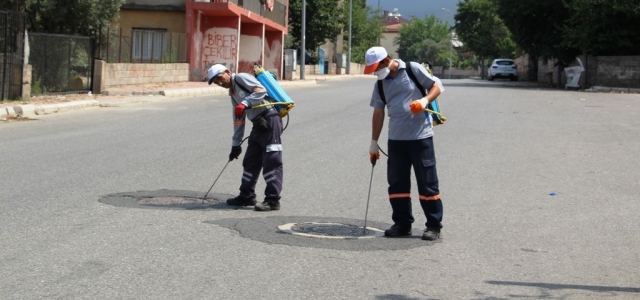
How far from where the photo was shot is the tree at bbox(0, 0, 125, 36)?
86.0ft

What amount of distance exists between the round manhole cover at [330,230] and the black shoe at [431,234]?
0.42 meters

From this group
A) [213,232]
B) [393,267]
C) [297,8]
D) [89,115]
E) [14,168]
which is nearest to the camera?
[393,267]

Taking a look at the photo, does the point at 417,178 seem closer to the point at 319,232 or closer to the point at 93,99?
the point at 319,232

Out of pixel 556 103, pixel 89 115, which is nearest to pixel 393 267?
pixel 89 115

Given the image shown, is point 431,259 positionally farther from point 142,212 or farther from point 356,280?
point 142,212

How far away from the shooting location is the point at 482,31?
8169cm

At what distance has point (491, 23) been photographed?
79812 millimetres

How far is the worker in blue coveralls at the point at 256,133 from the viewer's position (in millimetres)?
8266

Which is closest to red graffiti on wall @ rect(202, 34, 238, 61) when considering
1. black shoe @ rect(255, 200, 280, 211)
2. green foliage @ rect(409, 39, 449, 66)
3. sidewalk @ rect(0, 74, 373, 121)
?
sidewalk @ rect(0, 74, 373, 121)

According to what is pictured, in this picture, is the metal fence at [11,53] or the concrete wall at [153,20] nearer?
the metal fence at [11,53]

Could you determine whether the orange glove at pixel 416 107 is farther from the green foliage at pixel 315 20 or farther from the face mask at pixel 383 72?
the green foliage at pixel 315 20

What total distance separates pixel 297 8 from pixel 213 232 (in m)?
54.8

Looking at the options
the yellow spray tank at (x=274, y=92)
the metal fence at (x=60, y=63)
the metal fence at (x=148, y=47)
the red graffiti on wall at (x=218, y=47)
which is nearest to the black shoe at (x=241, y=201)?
the yellow spray tank at (x=274, y=92)

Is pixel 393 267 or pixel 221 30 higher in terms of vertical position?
pixel 221 30
